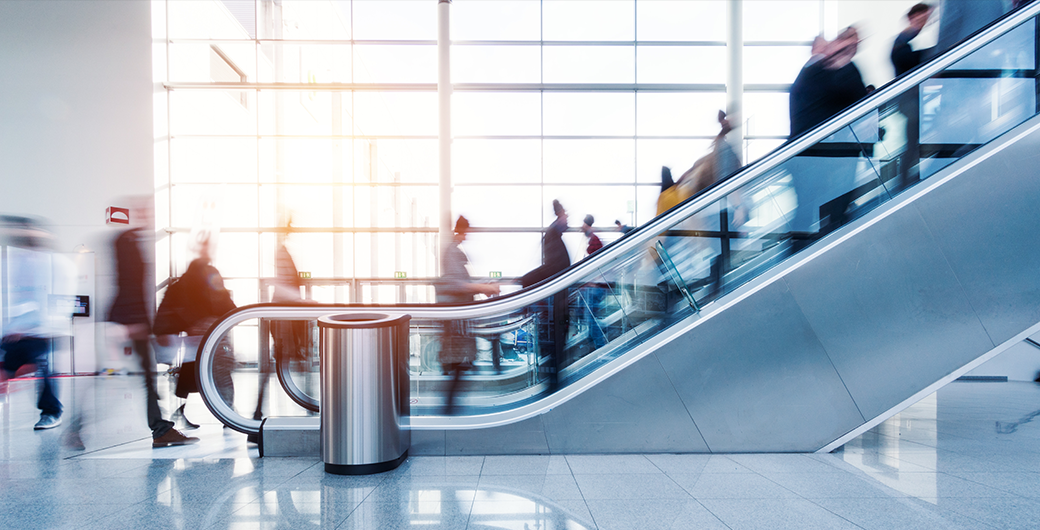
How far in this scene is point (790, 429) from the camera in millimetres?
3463

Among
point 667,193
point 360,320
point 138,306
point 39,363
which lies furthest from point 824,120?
point 39,363

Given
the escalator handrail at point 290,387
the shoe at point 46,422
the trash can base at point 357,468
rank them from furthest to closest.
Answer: the shoe at point 46,422, the escalator handrail at point 290,387, the trash can base at point 357,468

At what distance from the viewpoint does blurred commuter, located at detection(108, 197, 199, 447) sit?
3811 mm

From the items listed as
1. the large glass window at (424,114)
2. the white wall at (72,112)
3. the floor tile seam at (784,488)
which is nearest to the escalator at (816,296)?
the floor tile seam at (784,488)

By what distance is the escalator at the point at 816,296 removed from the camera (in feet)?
11.2

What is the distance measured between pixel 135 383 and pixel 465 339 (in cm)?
609

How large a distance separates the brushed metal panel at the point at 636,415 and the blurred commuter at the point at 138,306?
292 centimetres

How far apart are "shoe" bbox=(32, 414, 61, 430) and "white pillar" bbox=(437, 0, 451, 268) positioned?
6696 mm

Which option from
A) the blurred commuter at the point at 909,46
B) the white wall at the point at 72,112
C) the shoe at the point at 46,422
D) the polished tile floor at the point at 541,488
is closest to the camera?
the polished tile floor at the point at 541,488

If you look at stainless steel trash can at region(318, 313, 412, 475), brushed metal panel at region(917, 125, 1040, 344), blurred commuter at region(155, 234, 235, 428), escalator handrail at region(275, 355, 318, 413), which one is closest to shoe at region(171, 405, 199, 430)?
blurred commuter at region(155, 234, 235, 428)

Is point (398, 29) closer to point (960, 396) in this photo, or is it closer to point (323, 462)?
point (323, 462)

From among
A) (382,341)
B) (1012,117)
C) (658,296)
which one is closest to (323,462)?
(382,341)

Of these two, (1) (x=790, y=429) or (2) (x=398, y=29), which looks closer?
(1) (x=790, y=429)

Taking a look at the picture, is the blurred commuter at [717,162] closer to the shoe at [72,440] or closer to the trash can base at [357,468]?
the trash can base at [357,468]
